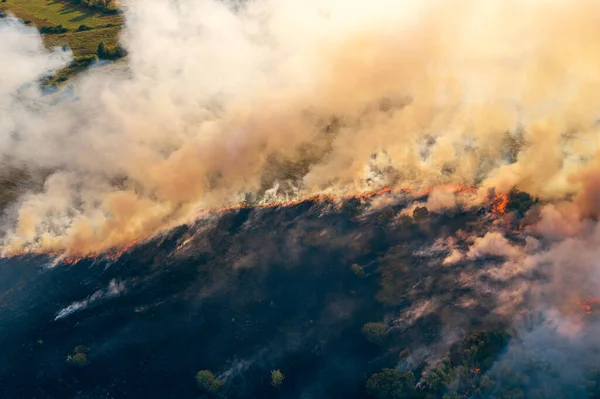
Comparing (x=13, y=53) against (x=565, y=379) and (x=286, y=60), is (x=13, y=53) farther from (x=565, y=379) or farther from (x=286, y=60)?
(x=565, y=379)

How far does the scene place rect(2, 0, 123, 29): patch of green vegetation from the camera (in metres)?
163

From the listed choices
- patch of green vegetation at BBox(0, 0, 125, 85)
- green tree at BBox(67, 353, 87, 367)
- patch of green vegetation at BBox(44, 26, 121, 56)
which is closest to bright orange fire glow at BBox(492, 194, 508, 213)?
green tree at BBox(67, 353, 87, 367)

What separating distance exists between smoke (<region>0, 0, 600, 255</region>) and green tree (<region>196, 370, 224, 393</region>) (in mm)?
28249

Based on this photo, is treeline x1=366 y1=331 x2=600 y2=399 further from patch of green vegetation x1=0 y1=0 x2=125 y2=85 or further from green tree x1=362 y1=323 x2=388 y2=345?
patch of green vegetation x1=0 y1=0 x2=125 y2=85

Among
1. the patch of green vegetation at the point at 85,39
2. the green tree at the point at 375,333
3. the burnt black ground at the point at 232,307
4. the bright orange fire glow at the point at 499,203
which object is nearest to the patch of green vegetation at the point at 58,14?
the patch of green vegetation at the point at 85,39

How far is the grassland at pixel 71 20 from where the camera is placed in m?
152

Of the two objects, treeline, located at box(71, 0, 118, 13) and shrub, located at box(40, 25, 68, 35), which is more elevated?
treeline, located at box(71, 0, 118, 13)

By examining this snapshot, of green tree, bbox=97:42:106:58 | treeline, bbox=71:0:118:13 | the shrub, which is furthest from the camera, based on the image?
treeline, bbox=71:0:118:13

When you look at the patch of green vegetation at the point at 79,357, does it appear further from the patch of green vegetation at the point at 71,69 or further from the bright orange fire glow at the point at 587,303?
the patch of green vegetation at the point at 71,69

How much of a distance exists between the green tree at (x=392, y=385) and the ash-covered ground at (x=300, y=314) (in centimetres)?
17

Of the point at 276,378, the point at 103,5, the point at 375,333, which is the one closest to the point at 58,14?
the point at 103,5

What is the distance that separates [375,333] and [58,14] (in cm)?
15218

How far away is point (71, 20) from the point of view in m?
166

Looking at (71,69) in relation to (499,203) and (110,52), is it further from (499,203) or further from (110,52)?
(499,203)
